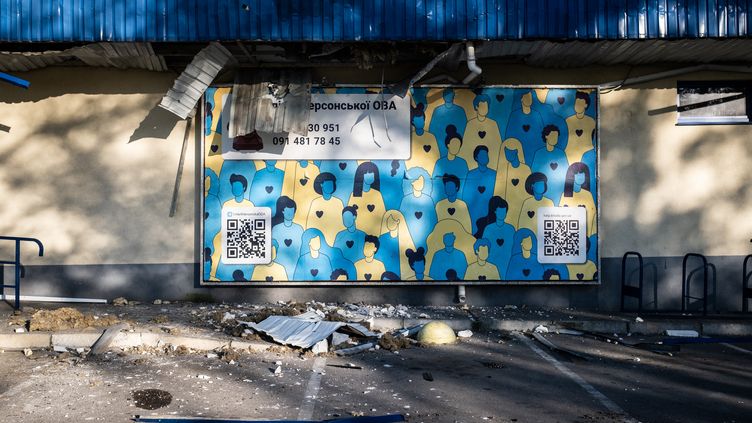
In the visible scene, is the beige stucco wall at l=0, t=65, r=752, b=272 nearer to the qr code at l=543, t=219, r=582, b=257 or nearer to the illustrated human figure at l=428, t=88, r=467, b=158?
the qr code at l=543, t=219, r=582, b=257

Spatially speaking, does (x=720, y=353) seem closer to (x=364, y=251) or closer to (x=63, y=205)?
(x=364, y=251)

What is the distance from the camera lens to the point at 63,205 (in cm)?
1168

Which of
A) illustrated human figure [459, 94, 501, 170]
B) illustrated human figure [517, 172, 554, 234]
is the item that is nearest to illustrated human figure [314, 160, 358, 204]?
illustrated human figure [459, 94, 501, 170]

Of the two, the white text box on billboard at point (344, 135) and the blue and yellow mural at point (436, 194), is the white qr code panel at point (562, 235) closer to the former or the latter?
the blue and yellow mural at point (436, 194)

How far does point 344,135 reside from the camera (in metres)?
11.7

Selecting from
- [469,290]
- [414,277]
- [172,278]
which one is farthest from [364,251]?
[172,278]

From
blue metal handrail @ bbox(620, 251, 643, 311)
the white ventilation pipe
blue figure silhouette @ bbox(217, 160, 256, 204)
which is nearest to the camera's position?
the white ventilation pipe

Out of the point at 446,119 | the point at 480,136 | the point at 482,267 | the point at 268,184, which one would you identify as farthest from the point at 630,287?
the point at 268,184

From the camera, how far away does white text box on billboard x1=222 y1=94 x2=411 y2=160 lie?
11.6m

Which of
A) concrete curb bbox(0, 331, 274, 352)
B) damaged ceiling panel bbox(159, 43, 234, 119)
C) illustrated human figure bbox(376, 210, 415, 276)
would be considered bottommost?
concrete curb bbox(0, 331, 274, 352)

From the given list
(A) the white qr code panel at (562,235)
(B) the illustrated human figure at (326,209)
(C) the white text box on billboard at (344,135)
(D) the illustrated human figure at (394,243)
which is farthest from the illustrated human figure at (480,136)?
(B) the illustrated human figure at (326,209)

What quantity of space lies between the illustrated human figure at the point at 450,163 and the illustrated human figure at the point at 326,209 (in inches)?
60.9

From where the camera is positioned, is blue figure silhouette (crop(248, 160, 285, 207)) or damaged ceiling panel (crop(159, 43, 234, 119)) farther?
blue figure silhouette (crop(248, 160, 285, 207))

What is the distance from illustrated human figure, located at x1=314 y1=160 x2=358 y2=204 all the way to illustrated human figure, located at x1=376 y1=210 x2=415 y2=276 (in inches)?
28.6
